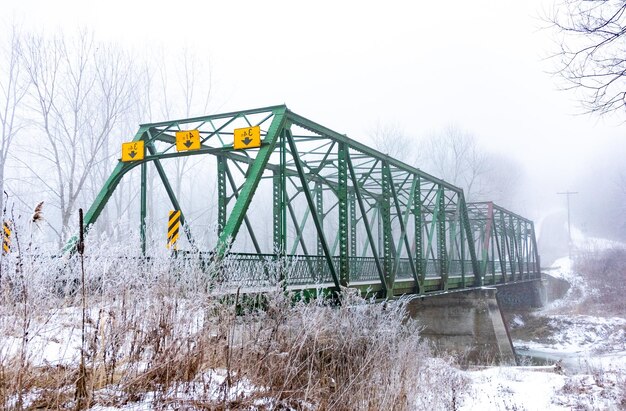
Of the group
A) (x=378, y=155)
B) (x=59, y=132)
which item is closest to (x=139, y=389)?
(x=378, y=155)

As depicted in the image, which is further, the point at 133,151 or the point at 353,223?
the point at 353,223

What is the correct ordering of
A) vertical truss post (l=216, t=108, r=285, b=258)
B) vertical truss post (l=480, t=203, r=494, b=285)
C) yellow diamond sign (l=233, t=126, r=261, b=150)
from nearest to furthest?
vertical truss post (l=216, t=108, r=285, b=258)
yellow diamond sign (l=233, t=126, r=261, b=150)
vertical truss post (l=480, t=203, r=494, b=285)

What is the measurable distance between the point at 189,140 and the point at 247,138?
1.89 meters

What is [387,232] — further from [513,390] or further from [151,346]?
[151,346]

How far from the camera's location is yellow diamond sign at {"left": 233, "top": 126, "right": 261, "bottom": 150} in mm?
11383

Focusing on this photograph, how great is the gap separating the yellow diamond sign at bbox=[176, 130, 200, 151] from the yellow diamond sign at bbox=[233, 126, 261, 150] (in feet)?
4.59

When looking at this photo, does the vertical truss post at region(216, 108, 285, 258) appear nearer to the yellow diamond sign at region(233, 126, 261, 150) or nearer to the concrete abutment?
the yellow diamond sign at region(233, 126, 261, 150)

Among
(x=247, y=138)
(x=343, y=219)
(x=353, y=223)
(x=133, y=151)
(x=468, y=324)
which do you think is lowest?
(x=468, y=324)

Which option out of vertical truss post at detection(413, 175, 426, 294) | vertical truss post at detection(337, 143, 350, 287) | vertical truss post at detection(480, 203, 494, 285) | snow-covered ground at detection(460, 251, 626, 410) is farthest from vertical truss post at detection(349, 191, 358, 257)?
vertical truss post at detection(480, 203, 494, 285)

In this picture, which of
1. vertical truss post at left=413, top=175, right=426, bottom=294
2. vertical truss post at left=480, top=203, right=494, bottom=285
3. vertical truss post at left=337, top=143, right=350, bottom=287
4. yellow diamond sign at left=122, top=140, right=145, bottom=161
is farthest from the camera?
vertical truss post at left=480, top=203, right=494, bottom=285

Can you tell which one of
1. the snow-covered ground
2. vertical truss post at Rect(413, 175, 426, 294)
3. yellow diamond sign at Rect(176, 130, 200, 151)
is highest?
yellow diamond sign at Rect(176, 130, 200, 151)

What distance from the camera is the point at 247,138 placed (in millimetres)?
11555

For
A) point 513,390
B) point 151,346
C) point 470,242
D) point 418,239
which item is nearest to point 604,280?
point 470,242

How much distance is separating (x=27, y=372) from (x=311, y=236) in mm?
54539
